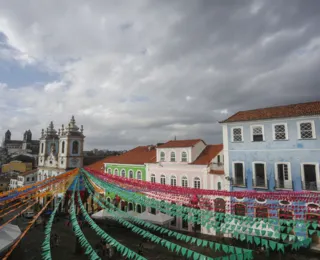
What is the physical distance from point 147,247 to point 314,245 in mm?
12242

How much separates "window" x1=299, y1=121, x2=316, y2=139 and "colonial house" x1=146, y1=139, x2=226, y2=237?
6.76 meters

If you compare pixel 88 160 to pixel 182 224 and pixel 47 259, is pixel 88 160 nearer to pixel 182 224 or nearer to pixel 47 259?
pixel 182 224

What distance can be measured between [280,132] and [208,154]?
283 inches

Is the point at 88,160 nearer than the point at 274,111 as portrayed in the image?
No

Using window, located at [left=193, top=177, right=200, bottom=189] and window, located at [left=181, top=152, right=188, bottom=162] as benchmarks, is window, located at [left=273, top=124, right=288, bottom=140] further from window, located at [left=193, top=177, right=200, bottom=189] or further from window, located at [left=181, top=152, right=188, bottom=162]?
window, located at [left=181, top=152, right=188, bottom=162]

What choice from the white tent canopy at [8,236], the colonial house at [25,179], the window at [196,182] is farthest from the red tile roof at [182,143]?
the colonial house at [25,179]

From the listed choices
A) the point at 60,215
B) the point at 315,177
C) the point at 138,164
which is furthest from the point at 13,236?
the point at 315,177

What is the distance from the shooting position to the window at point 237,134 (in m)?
17.9

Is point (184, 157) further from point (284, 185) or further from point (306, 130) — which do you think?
point (306, 130)

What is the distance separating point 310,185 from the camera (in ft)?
47.7

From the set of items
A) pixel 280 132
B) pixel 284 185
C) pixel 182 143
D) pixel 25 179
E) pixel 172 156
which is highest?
pixel 280 132

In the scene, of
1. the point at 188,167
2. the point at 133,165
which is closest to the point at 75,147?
the point at 133,165

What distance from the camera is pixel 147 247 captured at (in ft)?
57.0

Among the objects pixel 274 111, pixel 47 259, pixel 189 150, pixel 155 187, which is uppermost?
pixel 274 111
